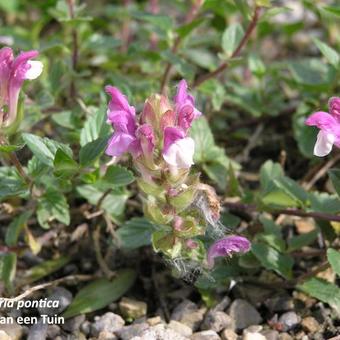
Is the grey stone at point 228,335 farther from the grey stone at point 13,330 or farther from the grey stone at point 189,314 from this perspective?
the grey stone at point 13,330

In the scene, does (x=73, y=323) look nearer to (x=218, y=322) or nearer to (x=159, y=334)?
(x=159, y=334)

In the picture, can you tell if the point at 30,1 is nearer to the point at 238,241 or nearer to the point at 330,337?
the point at 238,241

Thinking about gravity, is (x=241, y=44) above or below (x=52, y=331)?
above

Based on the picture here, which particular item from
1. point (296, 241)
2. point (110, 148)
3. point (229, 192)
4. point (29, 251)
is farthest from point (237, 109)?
point (110, 148)

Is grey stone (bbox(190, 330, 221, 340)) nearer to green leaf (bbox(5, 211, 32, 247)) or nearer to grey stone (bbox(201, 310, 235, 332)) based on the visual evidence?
grey stone (bbox(201, 310, 235, 332))

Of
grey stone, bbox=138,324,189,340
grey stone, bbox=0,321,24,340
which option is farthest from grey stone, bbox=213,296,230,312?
grey stone, bbox=0,321,24,340

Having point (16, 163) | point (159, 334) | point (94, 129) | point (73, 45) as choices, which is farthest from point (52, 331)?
point (73, 45)

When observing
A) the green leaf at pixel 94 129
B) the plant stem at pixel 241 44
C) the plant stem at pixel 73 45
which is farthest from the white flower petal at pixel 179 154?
the plant stem at pixel 73 45
